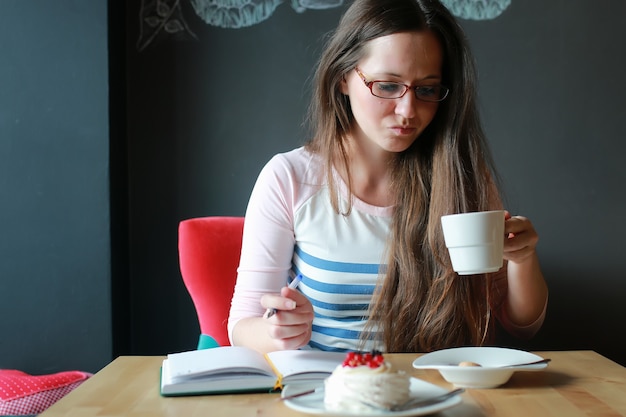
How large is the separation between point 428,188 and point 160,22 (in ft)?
3.75

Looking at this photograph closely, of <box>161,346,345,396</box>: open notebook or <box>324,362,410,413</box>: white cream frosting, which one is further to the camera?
<box>161,346,345,396</box>: open notebook

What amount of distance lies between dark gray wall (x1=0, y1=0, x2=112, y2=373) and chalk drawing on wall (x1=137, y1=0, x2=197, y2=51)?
0.19m

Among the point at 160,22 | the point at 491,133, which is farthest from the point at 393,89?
the point at 160,22

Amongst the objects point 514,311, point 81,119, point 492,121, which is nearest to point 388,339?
point 514,311

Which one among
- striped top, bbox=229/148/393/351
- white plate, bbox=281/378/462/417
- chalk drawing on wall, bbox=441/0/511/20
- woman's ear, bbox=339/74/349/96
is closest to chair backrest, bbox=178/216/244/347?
striped top, bbox=229/148/393/351

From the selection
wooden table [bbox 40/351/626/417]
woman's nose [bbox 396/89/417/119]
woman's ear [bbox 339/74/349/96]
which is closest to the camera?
wooden table [bbox 40/351/626/417]

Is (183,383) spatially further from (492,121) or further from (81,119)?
(492,121)

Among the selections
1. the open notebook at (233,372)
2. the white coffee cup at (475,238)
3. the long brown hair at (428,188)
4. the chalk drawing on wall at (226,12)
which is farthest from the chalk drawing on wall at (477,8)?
the open notebook at (233,372)

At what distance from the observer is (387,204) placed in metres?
1.56

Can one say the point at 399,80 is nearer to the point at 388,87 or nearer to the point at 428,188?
the point at 388,87

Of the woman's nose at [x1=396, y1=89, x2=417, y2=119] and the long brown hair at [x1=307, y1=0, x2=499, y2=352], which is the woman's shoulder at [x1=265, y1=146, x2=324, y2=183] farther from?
the woman's nose at [x1=396, y1=89, x2=417, y2=119]

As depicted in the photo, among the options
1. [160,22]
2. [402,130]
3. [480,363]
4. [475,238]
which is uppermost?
[160,22]

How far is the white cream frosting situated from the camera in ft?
2.62

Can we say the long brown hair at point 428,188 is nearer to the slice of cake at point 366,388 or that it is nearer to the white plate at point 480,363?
the white plate at point 480,363
